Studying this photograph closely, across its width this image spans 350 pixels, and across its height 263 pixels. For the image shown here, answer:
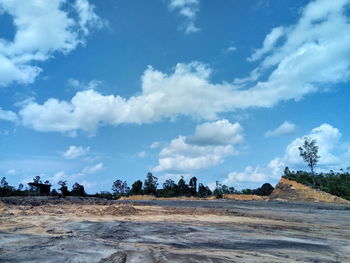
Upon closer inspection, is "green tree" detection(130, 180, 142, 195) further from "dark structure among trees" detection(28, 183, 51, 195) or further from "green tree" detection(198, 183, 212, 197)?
"dark structure among trees" detection(28, 183, 51, 195)

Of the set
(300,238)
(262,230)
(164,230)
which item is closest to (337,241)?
(300,238)

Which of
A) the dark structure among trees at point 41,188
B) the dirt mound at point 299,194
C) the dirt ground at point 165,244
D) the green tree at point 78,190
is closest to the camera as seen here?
the dirt ground at point 165,244

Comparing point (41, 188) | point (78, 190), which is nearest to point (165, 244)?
point (41, 188)

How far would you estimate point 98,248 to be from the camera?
8594mm

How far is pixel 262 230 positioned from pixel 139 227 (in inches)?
196

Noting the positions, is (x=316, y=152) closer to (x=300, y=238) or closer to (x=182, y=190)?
(x=182, y=190)

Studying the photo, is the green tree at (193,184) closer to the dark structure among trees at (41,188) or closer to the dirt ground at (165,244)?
the dark structure among trees at (41,188)

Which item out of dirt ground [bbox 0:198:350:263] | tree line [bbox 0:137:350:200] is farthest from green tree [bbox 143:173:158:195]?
dirt ground [bbox 0:198:350:263]

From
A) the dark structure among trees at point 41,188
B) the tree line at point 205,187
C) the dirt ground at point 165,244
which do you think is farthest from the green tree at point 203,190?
the dirt ground at point 165,244

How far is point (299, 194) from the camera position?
142ft

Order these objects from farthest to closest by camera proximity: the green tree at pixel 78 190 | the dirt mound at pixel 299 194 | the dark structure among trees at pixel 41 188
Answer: the green tree at pixel 78 190 → the dark structure among trees at pixel 41 188 → the dirt mound at pixel 299 194

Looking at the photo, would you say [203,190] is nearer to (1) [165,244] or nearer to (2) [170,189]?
(2) [170,189]

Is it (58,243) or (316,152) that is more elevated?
(316,152)

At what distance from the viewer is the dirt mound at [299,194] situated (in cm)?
3972
